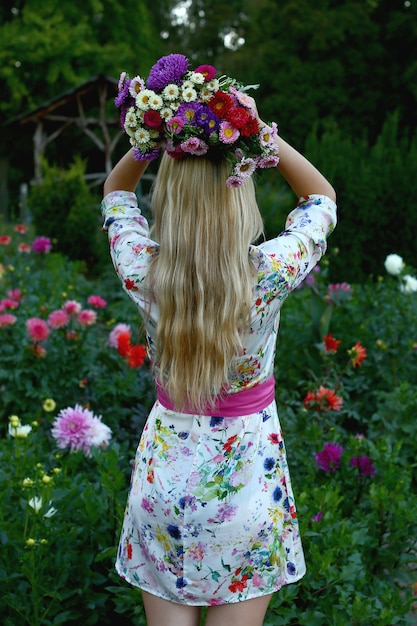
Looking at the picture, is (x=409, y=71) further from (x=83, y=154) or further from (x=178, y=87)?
(x=178, y=87)

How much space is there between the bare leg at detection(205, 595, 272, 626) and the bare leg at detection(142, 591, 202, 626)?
51mm

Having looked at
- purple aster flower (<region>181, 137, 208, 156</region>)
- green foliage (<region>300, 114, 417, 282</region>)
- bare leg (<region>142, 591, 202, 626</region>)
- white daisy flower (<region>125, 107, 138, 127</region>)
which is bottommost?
bare leg (<region>142, 591, 202, 626</region>)

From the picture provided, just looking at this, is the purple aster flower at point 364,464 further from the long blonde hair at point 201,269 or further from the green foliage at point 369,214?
the green foliage at point 369,214

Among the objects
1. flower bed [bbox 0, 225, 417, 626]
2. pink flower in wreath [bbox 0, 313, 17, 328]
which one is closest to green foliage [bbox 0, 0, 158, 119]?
flower bed [bbox 0, 225, 417, 626]

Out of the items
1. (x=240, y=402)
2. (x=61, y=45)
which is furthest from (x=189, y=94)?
(x=61, y=45)

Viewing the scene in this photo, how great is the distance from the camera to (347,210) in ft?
23.2

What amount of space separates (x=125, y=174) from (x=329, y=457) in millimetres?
1464

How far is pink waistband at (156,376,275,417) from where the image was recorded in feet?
5.19

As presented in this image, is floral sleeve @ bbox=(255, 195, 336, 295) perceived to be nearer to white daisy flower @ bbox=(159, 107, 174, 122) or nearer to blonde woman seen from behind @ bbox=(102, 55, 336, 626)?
blonde woman seen from behind @ bbox=(102, 55, 336, 626)

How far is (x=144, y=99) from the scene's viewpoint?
1.46 meters

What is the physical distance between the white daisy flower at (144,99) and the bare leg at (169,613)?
1.10m

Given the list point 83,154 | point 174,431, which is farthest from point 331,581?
point 83,154

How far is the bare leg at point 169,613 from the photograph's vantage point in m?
1.65

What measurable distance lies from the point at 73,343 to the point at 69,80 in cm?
1896
